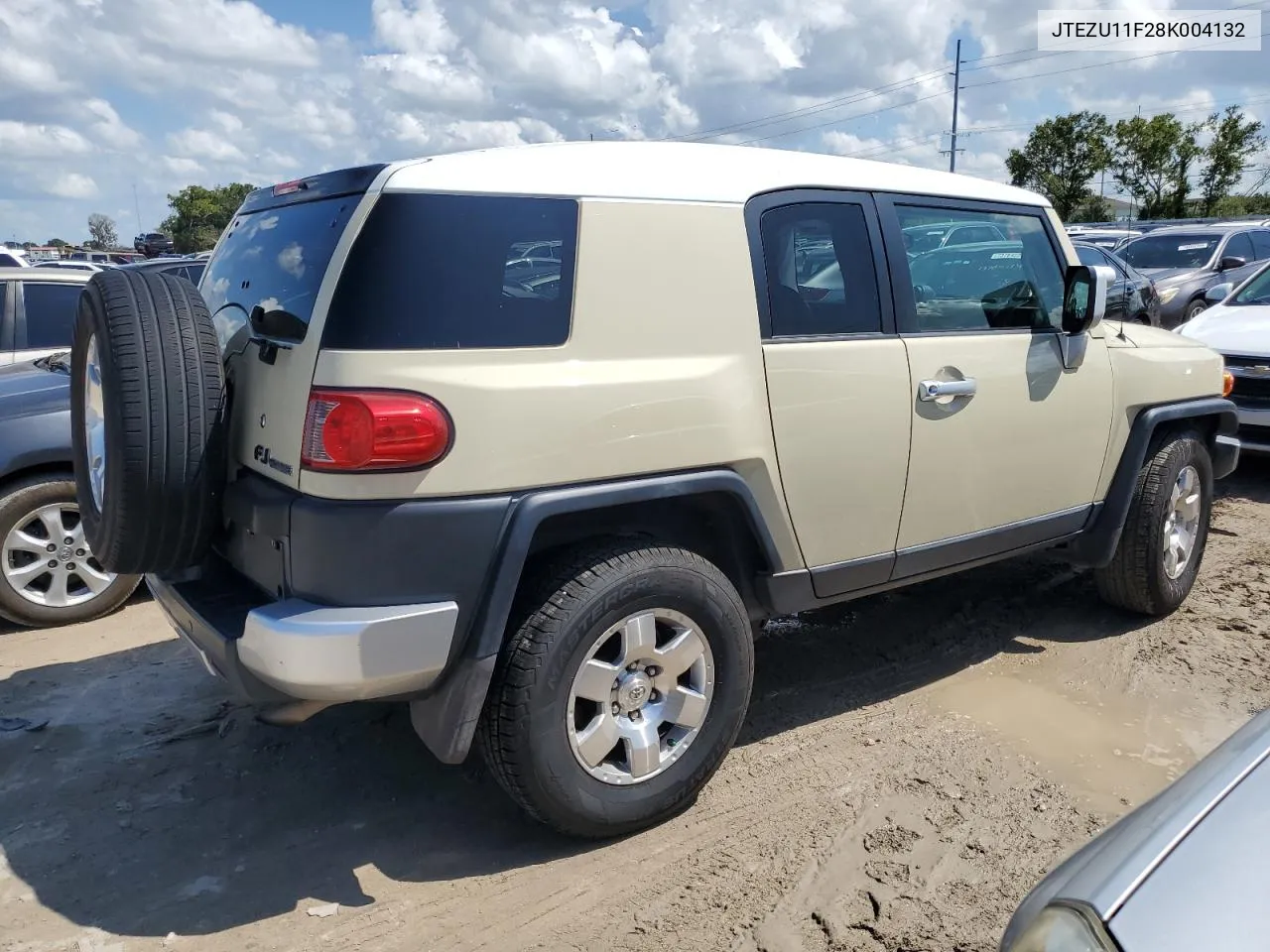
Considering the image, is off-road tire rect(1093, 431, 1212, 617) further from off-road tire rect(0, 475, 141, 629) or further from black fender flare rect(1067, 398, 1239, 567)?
off-road tire rect(0, 475, 141, 629)

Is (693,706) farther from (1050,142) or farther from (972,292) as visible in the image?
(1050,142)

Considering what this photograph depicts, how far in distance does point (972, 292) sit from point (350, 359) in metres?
2.37

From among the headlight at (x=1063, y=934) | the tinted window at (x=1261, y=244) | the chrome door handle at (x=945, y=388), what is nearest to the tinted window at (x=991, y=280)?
the chrome door handle at (x=945, y=388)

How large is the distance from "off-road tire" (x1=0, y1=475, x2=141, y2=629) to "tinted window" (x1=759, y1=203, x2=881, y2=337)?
10.3 ft

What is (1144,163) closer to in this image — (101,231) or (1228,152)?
(1228,152)

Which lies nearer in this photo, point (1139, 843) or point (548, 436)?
point (1139, 843)

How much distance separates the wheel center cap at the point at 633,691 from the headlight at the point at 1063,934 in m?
1.44

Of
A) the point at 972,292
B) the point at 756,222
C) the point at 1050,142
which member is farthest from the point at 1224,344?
the point at 1050,142

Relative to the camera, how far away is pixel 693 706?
2.93 metres

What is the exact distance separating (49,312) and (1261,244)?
15.2 m

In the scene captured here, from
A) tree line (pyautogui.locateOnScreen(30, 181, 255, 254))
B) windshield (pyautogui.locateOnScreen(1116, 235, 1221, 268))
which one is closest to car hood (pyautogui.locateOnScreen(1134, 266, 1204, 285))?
windshield (pyautogui.locateOnScreen(1116, 235, 1221, 268))

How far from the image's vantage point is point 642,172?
9.18 ft

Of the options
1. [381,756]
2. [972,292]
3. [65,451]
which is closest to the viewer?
[381,756]

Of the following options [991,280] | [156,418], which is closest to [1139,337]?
[991,280]
